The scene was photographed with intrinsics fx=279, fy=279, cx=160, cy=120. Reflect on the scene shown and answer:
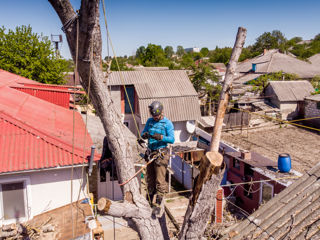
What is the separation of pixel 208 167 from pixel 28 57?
25.4 m

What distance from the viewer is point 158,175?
18.7ft

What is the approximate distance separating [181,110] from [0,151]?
1594cm

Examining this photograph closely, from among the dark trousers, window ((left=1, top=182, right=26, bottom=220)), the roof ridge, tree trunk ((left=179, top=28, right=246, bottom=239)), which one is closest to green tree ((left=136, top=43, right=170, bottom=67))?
the roof ridge

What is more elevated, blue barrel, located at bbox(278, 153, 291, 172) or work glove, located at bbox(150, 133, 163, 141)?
work glove, located at bbox(150, 133, 163, 141)

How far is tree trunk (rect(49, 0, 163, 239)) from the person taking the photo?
349cm

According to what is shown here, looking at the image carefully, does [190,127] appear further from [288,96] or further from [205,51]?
[205,51]

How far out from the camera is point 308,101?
25281 millimetres

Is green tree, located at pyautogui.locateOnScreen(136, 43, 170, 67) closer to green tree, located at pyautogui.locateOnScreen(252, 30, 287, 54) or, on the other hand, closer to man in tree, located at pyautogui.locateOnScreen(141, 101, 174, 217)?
green tree, located at pyautogui.locateOnScreen(252, 30, 287, 54)

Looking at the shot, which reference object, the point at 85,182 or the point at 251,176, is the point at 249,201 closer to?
the point at 251,176

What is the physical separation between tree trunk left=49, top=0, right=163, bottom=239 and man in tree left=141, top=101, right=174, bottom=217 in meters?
1.03

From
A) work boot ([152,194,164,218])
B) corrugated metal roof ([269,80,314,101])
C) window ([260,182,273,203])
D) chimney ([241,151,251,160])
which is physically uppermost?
corrugated metal roof ([269,80,314,101])

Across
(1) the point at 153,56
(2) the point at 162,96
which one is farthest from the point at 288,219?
(1) the point at 153,56

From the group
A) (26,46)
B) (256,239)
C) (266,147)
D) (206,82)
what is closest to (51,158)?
(256,239)

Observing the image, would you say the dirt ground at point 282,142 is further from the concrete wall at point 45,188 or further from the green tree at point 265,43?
the green tree at point 265,43
